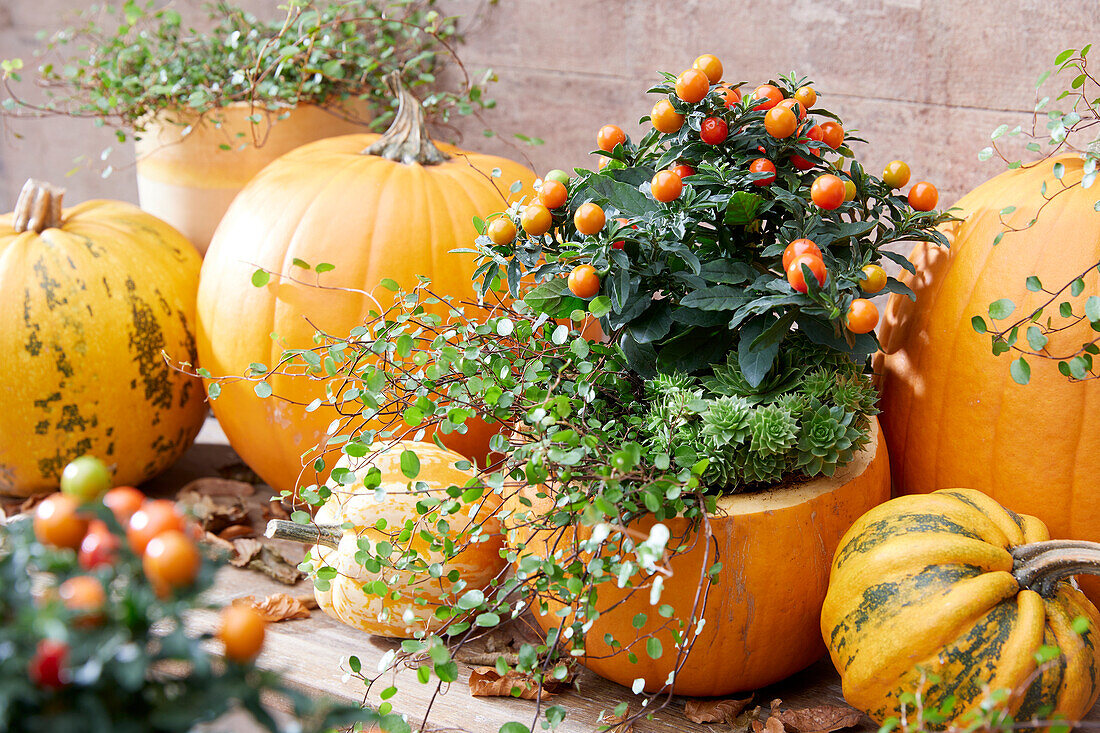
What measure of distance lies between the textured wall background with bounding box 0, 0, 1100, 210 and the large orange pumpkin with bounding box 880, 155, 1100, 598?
27cm

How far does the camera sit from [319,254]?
127cm

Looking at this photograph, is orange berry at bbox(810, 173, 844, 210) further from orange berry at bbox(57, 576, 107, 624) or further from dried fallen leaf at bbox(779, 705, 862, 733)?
orange berry at bbox(57, 576, 107, 624)

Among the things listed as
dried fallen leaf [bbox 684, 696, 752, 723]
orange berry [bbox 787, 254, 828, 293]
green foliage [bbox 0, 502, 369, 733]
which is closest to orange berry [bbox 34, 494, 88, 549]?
green foliage [bbox 0, 502, 369, 733]

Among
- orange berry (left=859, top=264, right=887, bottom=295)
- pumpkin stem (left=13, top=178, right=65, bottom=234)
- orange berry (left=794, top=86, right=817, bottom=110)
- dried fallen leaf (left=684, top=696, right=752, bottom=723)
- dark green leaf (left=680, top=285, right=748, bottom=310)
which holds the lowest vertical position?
dried fallen leaf (left=684, top=696, right=752, bottom=723)

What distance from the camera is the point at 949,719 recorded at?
0.81 metres

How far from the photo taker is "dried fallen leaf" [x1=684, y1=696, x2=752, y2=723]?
0.96m

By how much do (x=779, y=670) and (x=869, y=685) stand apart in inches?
5.8

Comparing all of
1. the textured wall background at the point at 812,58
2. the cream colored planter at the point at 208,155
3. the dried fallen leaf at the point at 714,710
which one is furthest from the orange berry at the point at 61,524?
the textured wall background at the point at 812,58

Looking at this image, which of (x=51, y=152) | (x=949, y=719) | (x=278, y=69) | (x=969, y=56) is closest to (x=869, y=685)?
(x=949, y=719)

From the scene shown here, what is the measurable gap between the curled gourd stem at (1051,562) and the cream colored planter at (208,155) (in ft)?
4.60

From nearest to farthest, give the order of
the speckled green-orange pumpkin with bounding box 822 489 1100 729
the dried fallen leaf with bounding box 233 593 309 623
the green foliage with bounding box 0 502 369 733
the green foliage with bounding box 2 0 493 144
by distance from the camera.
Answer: the green foliage with bounding box 0 502 369 733 < the speckled green-orange pumpkin with bounding box 822 489 1100 729 < the dried fallen leaf with bounding box 233 593 309 623 < the green foliage with bounding box 2 0 493 144

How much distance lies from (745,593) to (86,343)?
3.53 ft

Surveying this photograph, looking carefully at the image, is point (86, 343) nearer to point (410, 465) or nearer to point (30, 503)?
point (30, 503)

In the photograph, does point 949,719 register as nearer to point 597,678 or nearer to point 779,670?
point 779,670
